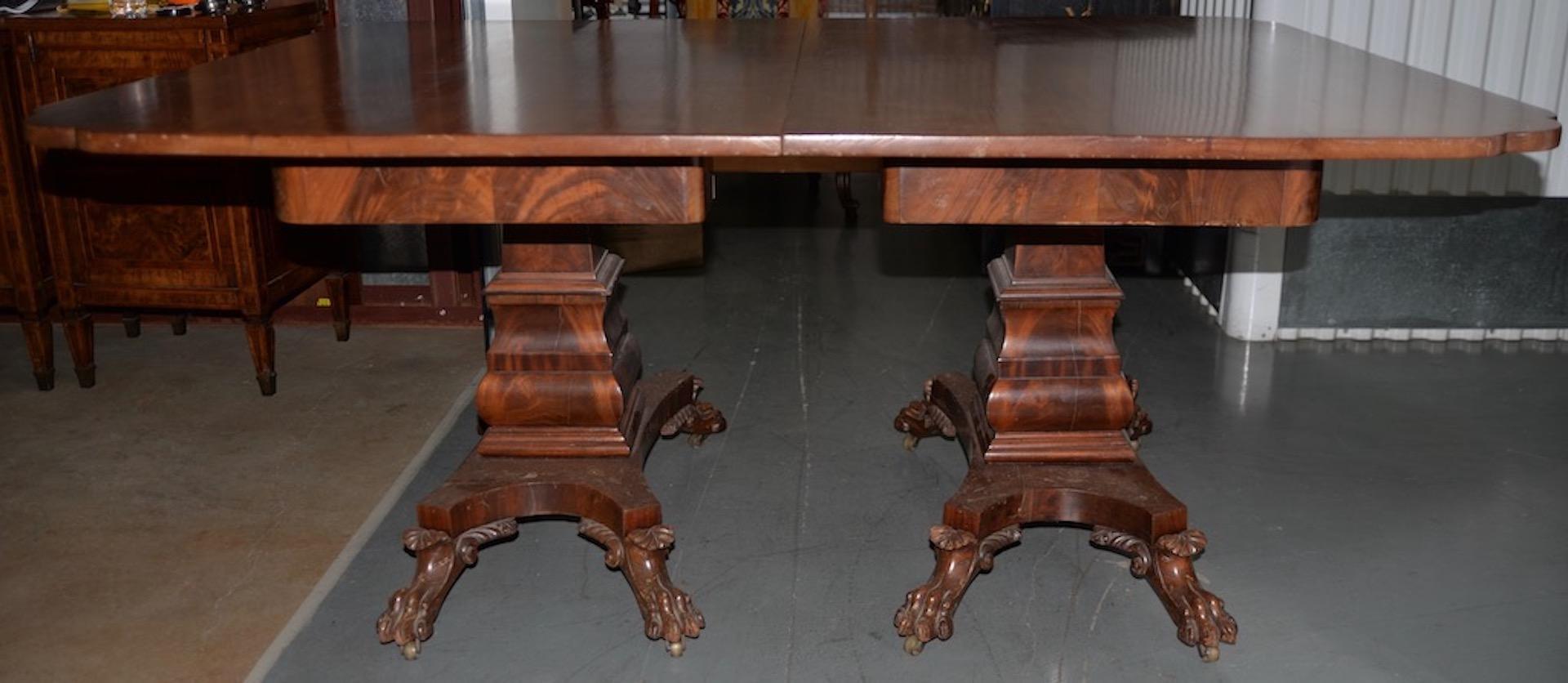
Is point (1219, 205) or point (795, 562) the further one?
point (795, 562)

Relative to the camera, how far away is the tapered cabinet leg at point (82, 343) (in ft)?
10.6

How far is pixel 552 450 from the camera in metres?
2.34

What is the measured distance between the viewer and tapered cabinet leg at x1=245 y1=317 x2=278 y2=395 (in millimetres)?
Result: 3168

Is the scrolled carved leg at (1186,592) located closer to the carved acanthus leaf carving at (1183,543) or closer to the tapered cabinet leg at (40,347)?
the carved acanthus leaf carving at (1183,543)

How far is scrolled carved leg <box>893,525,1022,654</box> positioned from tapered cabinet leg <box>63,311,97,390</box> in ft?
7.04

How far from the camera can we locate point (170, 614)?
2230mm

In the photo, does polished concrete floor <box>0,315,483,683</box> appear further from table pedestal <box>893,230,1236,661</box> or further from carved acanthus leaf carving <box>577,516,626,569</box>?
table pedestal <box>893,230,1236,661</box>

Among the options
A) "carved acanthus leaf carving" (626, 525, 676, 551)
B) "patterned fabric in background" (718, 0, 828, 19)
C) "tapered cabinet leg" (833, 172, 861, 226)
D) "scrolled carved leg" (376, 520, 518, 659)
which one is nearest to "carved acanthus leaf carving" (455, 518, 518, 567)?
"scrolled carved leg" (376, 520, 518, 659)

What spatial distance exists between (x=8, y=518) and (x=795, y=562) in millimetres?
1448

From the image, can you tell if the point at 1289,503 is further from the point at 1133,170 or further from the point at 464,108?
the point at 464,108

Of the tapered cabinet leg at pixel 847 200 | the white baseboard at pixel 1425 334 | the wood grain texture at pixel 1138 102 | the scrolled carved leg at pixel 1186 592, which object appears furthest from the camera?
the tapered cabinet leg at pixel 847 200

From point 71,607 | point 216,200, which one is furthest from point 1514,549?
point 216,200

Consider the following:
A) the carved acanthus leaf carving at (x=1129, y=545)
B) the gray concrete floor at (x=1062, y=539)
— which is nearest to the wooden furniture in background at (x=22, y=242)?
the gray concrete floor at (x=1062, y=539)

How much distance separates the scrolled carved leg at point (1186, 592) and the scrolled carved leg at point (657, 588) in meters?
0.69
